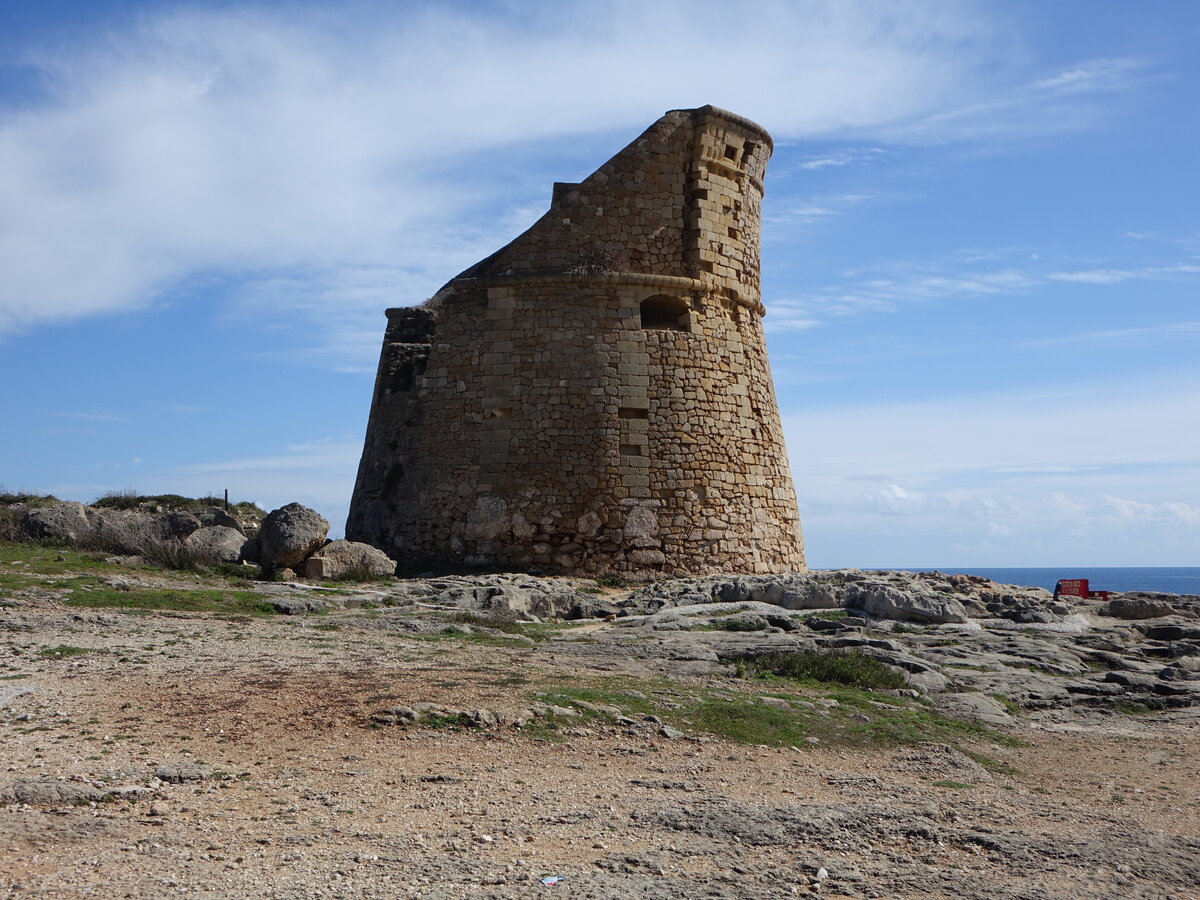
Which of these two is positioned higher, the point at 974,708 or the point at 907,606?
the point at 907,606

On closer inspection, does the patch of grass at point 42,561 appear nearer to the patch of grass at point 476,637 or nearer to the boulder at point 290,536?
the boulder at point 290,536

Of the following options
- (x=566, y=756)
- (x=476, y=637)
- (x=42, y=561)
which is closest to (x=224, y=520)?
(x=42, y=561)

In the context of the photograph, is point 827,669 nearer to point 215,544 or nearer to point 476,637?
point 476,637

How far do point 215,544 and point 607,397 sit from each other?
630 cm

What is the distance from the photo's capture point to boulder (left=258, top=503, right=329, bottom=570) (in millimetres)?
15562

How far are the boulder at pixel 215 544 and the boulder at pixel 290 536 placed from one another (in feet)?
1.89

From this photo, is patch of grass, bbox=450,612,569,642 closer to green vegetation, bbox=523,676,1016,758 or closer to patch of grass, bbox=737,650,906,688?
patch of grass, bbox=737,650,906,688

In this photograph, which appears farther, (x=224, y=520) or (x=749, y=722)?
(x=224, y=520)

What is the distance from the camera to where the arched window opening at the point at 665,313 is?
60.4 feet

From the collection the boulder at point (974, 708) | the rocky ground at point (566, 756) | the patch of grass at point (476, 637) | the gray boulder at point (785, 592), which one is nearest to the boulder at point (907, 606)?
the rocky ground at point (566, 756)

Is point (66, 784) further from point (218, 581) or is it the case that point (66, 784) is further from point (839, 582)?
point (839, 582)

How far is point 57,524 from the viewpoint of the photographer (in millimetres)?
17000

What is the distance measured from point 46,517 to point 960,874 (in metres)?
15.6

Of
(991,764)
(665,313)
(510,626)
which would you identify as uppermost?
(665,313)
